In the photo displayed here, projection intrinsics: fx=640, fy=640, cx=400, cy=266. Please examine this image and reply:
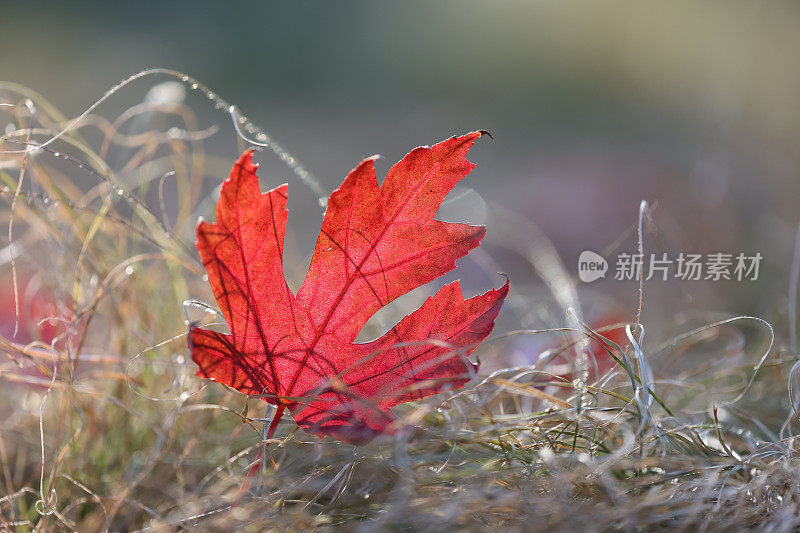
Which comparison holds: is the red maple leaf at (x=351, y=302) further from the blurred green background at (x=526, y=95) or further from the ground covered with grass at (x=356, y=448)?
the blurred green background at (x=526, y=95)

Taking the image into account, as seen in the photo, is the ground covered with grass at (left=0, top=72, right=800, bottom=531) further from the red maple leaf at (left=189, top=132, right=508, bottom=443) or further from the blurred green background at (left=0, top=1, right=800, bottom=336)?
the blurred green background at (left=0, top=1, right=800, bottom=336)

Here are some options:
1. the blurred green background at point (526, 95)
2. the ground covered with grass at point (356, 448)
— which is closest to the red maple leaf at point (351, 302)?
the ground covered with grass at point (356, 448)

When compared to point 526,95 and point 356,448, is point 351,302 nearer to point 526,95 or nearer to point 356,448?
point 356,448

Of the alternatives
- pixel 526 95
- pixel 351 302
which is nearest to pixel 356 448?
pixel 351 302

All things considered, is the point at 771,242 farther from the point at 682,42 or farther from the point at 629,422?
the point at 682,42

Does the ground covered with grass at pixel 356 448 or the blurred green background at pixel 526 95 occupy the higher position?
the blurred green background at pixel 526 95

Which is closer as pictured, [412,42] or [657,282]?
[657,282]

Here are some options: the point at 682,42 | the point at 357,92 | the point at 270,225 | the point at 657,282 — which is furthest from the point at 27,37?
the point at 270,225

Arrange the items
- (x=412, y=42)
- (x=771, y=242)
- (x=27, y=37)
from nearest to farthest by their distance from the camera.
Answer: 1. (x=771, y=242)
2. (x=412, y=42)
3. (x=27, y=37)
